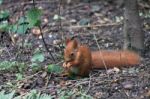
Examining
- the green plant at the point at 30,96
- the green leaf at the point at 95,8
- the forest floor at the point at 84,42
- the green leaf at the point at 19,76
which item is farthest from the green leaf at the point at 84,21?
the green plant at the point at 30,96

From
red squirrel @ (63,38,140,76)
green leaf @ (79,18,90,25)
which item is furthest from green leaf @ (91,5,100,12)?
red squirrel @ (63,38,140,76)

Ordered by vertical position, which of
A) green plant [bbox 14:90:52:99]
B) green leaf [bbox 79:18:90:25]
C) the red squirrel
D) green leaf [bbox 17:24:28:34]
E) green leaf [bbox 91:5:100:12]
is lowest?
green plant [bbox 14:90:52:99]

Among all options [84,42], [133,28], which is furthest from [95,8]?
[133,28]

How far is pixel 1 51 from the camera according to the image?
5.31m

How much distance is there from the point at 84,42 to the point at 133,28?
2.93ft

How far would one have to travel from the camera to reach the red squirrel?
4.29 meters

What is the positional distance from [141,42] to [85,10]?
7.19 ft

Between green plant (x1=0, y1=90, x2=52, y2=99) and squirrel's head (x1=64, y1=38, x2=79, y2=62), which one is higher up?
squirrel's head (x1=64, y1=38, x2=79, y2=62)

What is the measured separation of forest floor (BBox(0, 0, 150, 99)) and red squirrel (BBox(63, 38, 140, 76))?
0.27ft

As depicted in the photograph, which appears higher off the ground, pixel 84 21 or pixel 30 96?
pixel 84 21

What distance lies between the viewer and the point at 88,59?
4.34 meters

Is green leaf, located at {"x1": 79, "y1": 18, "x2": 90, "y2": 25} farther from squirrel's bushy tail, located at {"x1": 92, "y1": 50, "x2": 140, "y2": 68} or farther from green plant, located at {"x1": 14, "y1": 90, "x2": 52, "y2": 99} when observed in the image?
green plant, located at {"x1": 14, "y1": 90, "x2": 52, "y2": 99}

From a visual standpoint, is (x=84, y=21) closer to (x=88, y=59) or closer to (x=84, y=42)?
(x=84, y=42)

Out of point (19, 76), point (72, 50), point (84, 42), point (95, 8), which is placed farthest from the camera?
point (95, 8)
